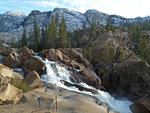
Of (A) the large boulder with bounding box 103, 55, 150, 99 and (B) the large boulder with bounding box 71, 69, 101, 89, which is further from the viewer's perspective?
(A) the large boulder with bounding box 103, 55, 150, 99

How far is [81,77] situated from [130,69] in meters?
14.8

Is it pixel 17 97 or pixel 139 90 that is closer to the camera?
pixel 17 97

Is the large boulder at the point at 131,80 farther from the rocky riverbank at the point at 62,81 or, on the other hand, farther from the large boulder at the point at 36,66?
the large boulder at the point at 36,66

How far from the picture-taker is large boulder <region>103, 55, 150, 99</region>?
101 ft

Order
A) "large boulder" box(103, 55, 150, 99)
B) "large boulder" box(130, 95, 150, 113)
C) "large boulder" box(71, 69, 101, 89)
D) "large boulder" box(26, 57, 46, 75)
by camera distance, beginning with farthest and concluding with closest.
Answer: "large boulder" box(103, 55, 150, 99) → "large boulder" box(71, 69, 101, 89) → "large boulder" box(26, 57, 46, 75) → "large boulder" box(130, 95, 150, 113)

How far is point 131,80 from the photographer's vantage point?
109 ft

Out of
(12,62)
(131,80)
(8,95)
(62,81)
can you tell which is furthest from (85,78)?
(8,95)

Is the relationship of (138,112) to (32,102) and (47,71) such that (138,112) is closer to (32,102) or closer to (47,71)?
(32,102)

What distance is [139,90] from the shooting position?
30938 mm

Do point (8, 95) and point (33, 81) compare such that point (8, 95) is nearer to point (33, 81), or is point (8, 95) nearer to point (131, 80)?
point (33, 81)

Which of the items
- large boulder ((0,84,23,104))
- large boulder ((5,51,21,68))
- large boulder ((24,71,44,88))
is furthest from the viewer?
large boulder ((5,51,21,68))

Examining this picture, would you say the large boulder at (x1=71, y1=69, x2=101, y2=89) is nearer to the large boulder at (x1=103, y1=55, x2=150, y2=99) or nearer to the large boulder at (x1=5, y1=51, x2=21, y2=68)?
the large boulder at (x1=103, y1=55, x2=150, y2=99)

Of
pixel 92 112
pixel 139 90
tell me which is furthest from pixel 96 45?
pixel 92 112

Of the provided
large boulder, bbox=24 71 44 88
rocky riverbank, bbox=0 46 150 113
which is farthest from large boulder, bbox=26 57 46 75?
large boulder, bbox=24 71 44 88
